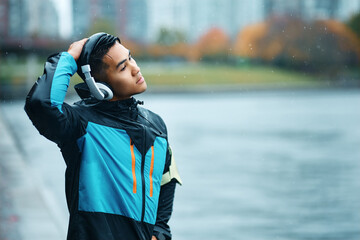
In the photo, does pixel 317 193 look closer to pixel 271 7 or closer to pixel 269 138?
pixel 269 138

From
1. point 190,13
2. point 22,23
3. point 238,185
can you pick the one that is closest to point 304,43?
point 22,23

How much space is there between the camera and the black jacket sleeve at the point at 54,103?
202 centimetres

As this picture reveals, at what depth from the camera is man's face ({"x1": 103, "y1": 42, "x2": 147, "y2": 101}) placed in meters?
2.20

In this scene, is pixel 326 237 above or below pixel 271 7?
above

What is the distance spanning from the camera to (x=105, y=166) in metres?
2.14

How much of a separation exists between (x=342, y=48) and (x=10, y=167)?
57.5 metres

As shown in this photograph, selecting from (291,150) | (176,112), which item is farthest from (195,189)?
(176,112)

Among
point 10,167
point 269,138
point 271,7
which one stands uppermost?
point 10,167

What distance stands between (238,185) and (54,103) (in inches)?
260

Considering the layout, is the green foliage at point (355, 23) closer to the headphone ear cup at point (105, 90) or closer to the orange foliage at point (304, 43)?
the orange foliage at point (304, 43)

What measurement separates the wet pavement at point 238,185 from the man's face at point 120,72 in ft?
11.0

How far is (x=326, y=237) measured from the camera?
19.3 feet

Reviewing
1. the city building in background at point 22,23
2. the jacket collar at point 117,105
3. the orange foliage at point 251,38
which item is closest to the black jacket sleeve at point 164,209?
the jacket collar at point 117,105

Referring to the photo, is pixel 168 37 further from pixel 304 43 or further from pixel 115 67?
pixel 115 67
